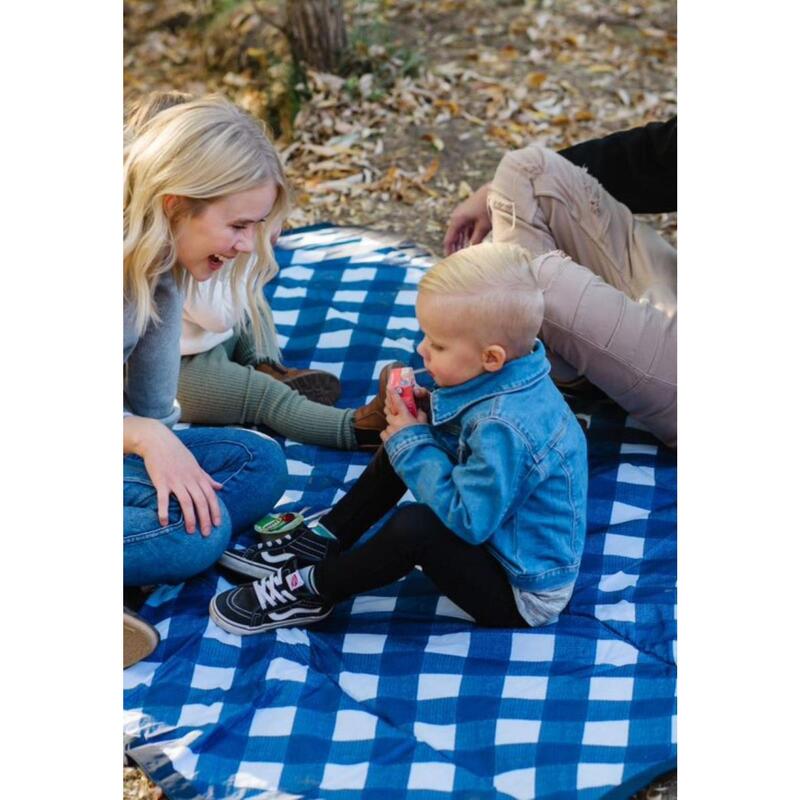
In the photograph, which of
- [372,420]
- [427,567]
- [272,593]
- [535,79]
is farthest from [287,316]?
[535,79]

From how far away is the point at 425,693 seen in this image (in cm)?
235

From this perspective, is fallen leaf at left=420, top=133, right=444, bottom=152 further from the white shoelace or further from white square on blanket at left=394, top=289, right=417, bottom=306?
the white shoelace

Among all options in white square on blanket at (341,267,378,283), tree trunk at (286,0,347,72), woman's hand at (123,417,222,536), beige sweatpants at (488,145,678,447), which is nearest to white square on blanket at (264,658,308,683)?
woman's hand at (123,417,222,536)

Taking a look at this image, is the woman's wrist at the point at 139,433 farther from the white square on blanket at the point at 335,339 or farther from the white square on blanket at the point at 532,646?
the white square on blanket at the point at 335,339

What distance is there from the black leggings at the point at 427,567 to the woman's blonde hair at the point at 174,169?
0.66 metres

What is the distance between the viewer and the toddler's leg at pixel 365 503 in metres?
2.60

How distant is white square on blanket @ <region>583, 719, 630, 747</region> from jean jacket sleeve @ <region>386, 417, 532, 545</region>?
0.41 metres

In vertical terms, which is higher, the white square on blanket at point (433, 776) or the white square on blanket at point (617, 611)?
the white square on blanket at point (617, 611)

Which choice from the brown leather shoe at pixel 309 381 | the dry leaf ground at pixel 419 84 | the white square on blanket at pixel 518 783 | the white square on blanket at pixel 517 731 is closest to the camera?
the white square on blanket at pixel 518 783

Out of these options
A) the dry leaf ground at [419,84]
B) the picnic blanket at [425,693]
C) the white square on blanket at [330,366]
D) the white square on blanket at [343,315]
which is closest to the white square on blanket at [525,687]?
the picnic blanket at [425,693]

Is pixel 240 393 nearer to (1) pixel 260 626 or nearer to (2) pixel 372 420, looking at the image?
(2) pixel 372 420

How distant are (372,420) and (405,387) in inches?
21.9

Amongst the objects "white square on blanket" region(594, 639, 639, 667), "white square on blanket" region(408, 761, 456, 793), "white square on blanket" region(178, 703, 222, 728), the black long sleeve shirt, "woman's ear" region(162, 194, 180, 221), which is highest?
"woman's ear" region(162, 194, 180, 221)

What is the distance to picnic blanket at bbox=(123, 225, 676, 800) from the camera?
2.18m
